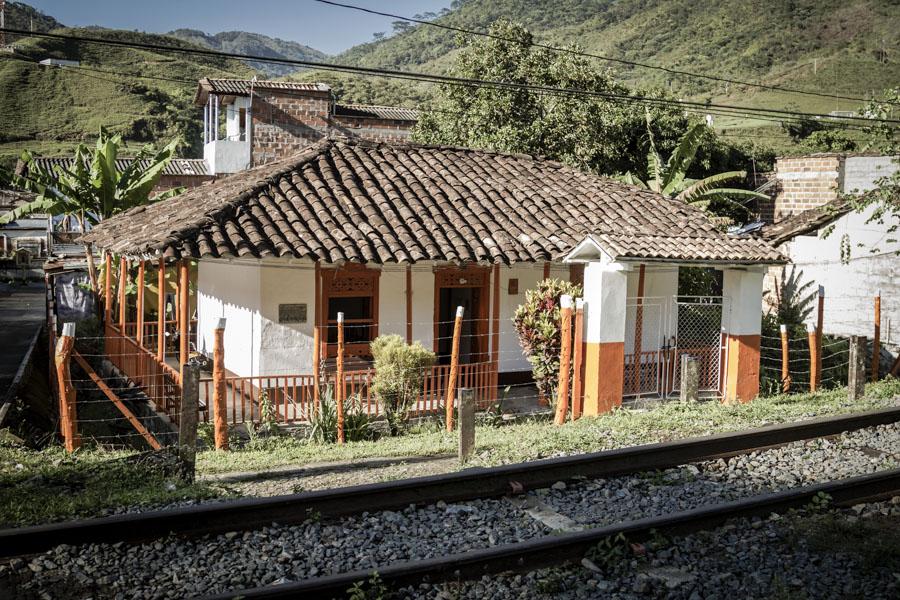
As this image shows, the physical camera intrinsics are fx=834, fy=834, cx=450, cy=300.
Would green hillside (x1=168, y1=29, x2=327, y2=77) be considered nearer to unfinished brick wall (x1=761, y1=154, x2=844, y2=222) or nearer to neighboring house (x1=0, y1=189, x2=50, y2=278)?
neighboring house (x1=0, y1=189, x2=50, y2=278)

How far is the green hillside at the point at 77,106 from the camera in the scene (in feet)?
210

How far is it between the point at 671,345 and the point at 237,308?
25.6 feet

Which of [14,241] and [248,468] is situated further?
[14,241]

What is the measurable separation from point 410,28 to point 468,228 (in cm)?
11662

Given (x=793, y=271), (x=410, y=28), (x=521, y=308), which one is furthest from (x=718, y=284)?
(x=410, y=28)

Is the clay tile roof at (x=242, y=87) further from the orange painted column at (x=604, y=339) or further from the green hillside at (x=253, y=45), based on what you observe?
the green hillside at (x=253, y=45)

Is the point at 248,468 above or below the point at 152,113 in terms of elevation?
below

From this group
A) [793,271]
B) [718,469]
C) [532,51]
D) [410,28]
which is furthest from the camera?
[410,28]

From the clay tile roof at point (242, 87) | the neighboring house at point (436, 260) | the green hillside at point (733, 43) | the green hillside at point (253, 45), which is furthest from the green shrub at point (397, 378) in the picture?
the green hillside at point (253, 45)

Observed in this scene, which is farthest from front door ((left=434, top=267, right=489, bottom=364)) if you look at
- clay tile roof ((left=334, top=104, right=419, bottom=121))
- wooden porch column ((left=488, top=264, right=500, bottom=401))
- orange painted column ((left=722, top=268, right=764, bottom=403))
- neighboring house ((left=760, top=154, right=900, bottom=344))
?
clay tile roof ((left=334, top=104, right=419, bottom=121))

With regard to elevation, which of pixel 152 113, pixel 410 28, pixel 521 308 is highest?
pixel 410 28

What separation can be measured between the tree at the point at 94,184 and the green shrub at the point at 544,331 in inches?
360

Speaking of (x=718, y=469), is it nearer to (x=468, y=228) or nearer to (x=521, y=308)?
(x=521, y=308)

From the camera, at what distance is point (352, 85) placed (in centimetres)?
7319
